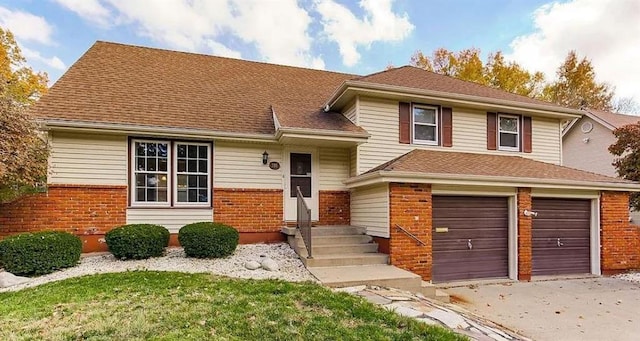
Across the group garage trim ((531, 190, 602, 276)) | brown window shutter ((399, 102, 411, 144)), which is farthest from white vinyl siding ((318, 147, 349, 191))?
garage trim ((531, 190, 602, 276))

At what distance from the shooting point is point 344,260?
7.70 meters

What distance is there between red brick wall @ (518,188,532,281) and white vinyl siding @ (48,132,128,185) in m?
9.47

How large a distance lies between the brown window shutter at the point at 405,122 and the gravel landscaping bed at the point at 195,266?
426 cm

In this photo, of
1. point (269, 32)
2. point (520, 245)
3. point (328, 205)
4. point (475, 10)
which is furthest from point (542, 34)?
point (328, 205)

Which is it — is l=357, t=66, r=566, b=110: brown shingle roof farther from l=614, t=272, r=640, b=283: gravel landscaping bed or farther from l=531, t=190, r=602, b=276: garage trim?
l=614, t=272, r=640, b=283: gravel landscaping bed

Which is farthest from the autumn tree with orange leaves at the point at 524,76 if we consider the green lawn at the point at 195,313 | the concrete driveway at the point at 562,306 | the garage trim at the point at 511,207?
the green lawn at the point at 195,313

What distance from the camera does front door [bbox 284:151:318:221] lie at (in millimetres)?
9977

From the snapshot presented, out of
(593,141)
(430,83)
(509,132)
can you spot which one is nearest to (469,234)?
(509,132)

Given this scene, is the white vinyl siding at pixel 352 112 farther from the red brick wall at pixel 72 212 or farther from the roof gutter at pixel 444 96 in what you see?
the red brick wall at pixel 72 212

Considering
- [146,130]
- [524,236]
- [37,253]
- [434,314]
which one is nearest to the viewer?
[434,314]

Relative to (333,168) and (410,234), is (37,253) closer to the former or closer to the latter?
(333,168)

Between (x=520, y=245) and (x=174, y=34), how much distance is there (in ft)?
52.6

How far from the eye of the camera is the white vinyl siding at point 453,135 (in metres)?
9.78

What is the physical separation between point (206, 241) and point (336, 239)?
288cm
